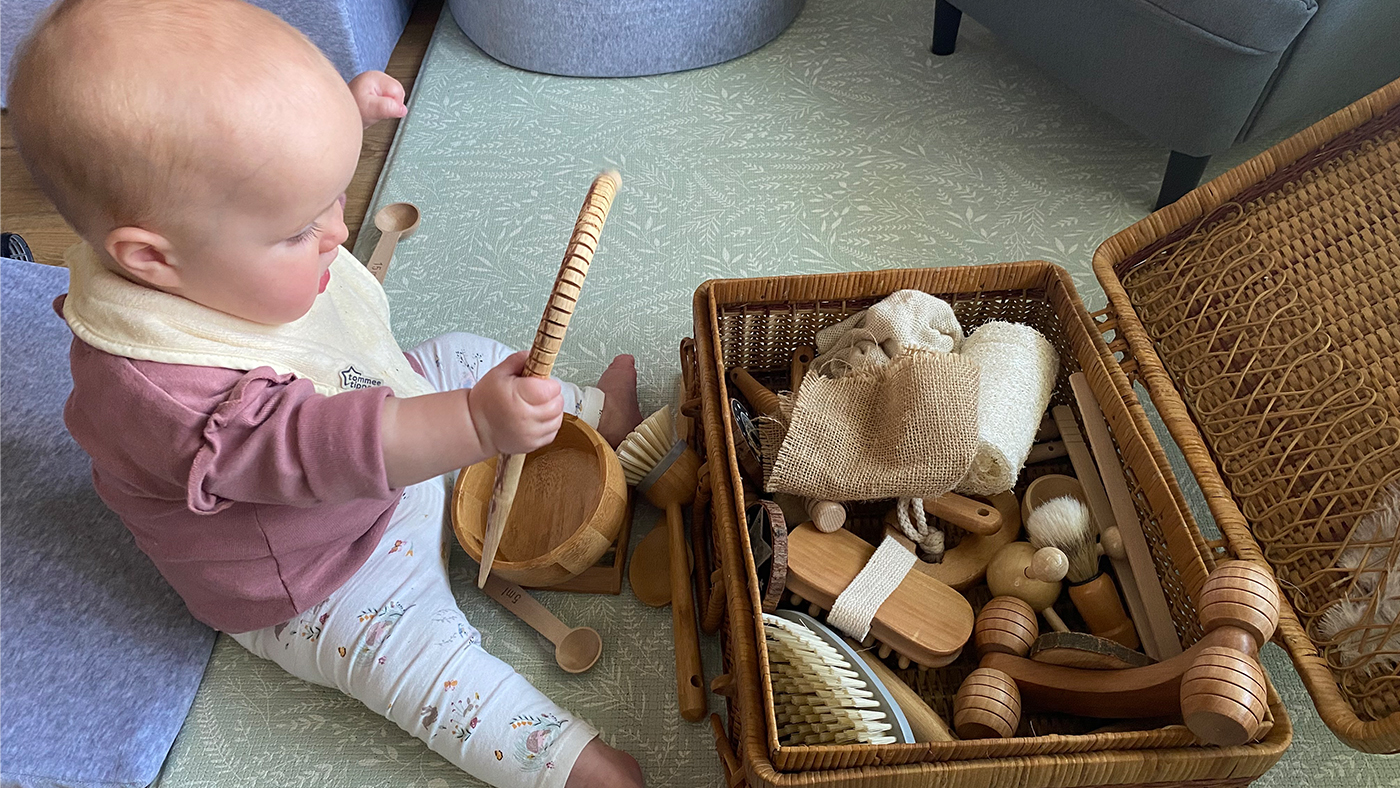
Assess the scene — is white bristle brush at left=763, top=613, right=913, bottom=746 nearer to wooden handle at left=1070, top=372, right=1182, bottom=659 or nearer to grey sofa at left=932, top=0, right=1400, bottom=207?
wooden handle at left=1070, top=372, right=1182, bottom=659

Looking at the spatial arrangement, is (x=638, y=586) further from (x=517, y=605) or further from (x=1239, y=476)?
(x=1239, y=476)

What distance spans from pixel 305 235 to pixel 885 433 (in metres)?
0.48

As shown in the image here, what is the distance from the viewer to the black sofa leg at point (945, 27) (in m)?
1.48

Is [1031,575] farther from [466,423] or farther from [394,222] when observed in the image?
[394,222]

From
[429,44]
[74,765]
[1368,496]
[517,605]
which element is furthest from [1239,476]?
[429,44]

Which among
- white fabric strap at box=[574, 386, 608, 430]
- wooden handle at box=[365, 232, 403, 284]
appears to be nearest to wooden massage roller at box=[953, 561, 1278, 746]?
white fabric strap at box=[574, 386, 608, 430]

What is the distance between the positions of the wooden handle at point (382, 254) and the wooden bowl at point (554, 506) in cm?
42

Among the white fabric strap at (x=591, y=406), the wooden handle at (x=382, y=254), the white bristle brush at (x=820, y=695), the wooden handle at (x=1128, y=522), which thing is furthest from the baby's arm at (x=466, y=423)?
the wooden handle at (x=382, y=254)

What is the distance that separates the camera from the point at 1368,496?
685mm

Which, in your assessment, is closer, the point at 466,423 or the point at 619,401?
the point at 466,423

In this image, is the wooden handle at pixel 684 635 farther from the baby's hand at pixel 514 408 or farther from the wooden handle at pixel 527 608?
the baby's hand at pixel 514 408

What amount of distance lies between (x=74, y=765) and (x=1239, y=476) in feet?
3.30

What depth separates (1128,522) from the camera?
2.56 ft

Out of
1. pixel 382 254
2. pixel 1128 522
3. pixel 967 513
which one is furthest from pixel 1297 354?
pixel 382 254
